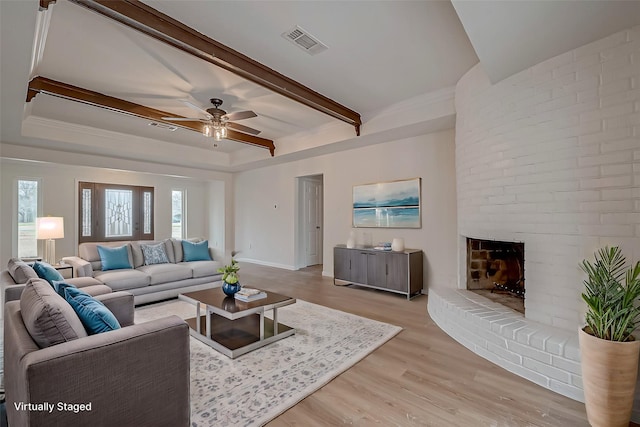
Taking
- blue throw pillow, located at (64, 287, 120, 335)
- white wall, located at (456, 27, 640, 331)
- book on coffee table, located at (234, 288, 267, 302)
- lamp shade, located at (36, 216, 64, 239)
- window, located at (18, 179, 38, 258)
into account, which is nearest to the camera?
blue throw pillow, located at (64, 287, 120, 335)

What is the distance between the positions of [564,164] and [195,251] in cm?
509

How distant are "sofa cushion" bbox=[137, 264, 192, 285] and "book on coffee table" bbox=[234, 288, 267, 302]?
72.0 inches

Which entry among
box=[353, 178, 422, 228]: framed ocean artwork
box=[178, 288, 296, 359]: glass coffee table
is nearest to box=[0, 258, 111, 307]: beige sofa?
box=[178, 288, 296, 359]: glass coffee table

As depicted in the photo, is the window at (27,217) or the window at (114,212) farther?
the window at (114,212)

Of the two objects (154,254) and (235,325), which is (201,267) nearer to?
(154,254)

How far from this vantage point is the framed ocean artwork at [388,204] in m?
4.97

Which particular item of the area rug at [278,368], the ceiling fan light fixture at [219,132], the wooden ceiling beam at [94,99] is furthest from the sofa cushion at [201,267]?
the wooden ceiling beam at [94,99]

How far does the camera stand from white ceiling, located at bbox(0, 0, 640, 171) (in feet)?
6.96

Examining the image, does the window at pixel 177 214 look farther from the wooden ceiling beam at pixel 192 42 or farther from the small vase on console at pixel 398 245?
the small vase on console at pixel 398 245

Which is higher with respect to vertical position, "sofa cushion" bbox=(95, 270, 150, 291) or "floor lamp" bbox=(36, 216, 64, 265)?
"floor lamp" bbox=(36, 216, 64, 265)

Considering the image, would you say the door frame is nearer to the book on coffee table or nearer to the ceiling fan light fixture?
the ceiling fan light fixture

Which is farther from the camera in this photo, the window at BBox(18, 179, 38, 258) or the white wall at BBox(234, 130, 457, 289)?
the window at BBox(18, 179, 38, 258)

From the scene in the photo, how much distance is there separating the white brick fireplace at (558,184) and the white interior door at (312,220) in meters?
4.57

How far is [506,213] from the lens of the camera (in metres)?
2.84
